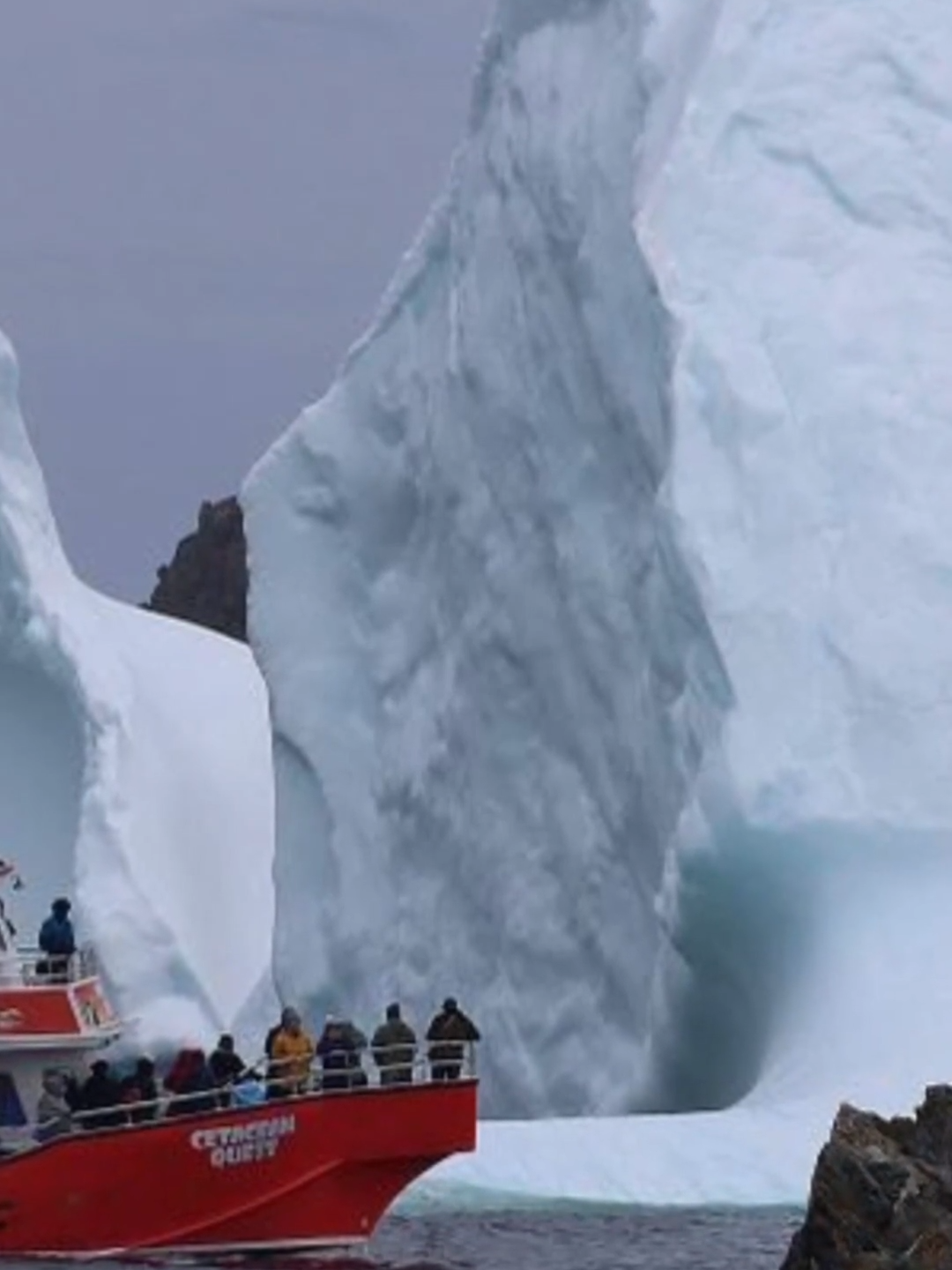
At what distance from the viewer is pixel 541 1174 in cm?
2316

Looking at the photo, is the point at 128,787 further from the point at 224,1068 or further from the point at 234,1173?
the point at 234,1173

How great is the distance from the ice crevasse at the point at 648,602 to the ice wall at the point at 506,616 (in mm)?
33

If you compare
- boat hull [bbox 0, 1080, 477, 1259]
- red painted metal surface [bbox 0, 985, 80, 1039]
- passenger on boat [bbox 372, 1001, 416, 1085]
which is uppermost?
red painted metal surface [bbox 0, 985, 80, 1039]

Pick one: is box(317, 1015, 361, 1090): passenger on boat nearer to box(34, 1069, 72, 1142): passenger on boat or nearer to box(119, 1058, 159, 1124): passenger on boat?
box(119, 1058, 159, 1124): passenger on boat

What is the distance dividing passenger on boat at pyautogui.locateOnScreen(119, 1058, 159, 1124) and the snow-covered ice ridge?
9669 mm

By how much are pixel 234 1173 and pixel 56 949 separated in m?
2.06

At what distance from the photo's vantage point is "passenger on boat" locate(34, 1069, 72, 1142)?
2266 centimetres

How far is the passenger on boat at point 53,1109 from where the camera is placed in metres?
22.7

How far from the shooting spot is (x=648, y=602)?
1048 inches

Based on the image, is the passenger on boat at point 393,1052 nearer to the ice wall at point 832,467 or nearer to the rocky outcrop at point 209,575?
the ice wall at point 832,467

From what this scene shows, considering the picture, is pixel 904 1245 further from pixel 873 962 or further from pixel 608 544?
pixel 608 544

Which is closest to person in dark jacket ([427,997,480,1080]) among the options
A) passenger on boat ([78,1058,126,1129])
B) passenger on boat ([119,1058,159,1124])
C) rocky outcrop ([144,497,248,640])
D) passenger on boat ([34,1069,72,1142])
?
passenger on boat ([119,1058,159,1124])

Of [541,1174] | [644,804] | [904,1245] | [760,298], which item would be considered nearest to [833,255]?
[760,298]

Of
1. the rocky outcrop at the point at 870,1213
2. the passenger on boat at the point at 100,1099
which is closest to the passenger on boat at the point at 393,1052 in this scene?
the passenger on boat at the point at 100,1099
